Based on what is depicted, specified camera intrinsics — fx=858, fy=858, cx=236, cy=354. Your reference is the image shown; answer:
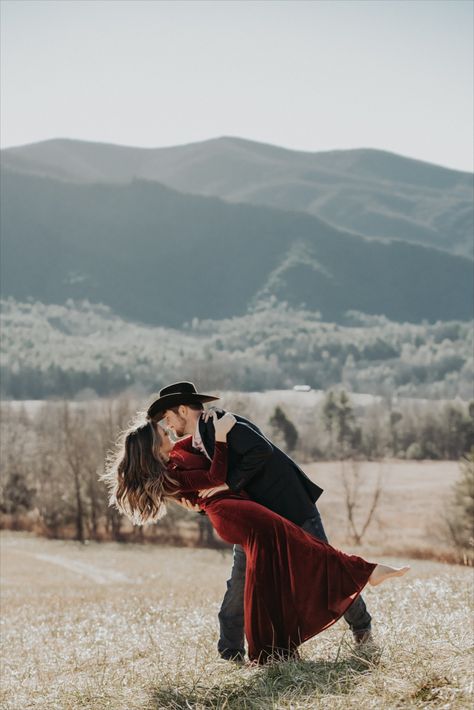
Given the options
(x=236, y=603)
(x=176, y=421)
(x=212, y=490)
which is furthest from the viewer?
(x=236, y=603)

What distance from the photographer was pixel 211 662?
7.38 metres

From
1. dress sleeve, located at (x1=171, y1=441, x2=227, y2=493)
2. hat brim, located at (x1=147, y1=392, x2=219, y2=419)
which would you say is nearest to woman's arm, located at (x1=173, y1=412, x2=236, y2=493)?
dress sleeve, located at (x1=171, y1=441, x2=227, y2=493)

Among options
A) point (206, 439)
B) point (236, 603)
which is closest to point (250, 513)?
point (206, 439)

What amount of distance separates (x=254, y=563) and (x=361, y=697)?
71.5 inches

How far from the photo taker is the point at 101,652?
9031mm

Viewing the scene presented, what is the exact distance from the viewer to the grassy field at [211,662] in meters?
5.58

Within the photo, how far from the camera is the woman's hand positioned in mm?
6984

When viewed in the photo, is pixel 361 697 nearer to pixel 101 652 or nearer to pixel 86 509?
pixel 101 652

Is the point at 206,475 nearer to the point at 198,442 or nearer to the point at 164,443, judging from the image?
the point at 198,442

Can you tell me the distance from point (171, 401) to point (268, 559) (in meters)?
1.55

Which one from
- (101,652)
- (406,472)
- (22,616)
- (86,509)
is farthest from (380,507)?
(101,652)

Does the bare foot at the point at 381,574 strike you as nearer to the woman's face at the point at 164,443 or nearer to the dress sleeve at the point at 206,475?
the dress sleeve at the point at 206,475

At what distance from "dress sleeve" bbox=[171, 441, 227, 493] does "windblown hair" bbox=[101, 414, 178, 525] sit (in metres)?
0.08

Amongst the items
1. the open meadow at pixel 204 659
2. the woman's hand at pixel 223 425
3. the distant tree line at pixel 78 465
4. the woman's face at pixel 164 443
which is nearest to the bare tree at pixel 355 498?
the distant tree line at pixel 78 465
